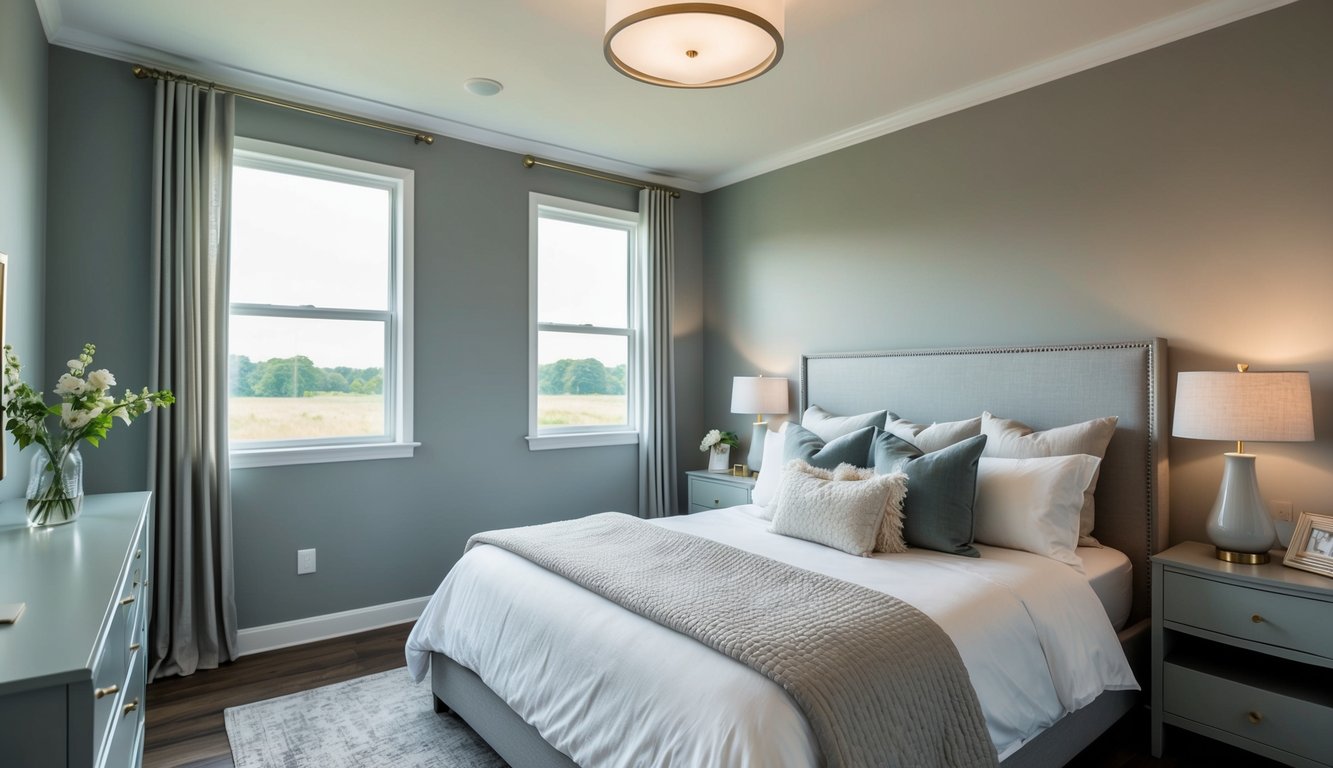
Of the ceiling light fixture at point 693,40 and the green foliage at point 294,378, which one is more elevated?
the ceiling light fixture at point 693,40

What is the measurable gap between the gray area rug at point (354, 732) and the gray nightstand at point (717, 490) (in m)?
1.89

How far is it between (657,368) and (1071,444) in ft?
8.35

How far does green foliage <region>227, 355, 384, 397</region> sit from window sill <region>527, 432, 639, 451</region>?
0.94 metres

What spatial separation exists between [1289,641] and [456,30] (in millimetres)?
3557

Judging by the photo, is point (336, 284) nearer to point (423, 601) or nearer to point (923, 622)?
point (423, 601)

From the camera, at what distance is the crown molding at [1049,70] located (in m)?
2.57

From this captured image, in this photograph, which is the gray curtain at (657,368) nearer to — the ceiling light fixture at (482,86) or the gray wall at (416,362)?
the gray wall at (416,362)

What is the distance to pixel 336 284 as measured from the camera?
3.59m

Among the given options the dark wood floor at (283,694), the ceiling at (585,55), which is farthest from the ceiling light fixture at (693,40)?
the dark wood floor at (283,694)

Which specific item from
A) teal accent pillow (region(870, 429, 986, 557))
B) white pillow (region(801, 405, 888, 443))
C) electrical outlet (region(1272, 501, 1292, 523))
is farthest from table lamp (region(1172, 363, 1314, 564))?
white pillow (region(801, 405, 888, 443))

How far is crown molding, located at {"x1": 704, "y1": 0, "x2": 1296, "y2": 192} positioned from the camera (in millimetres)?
2574

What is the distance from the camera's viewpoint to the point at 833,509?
259 cm

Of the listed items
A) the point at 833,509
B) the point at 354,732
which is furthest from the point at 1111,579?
the point at 354,732

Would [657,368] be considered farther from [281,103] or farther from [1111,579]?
[1111,579]
